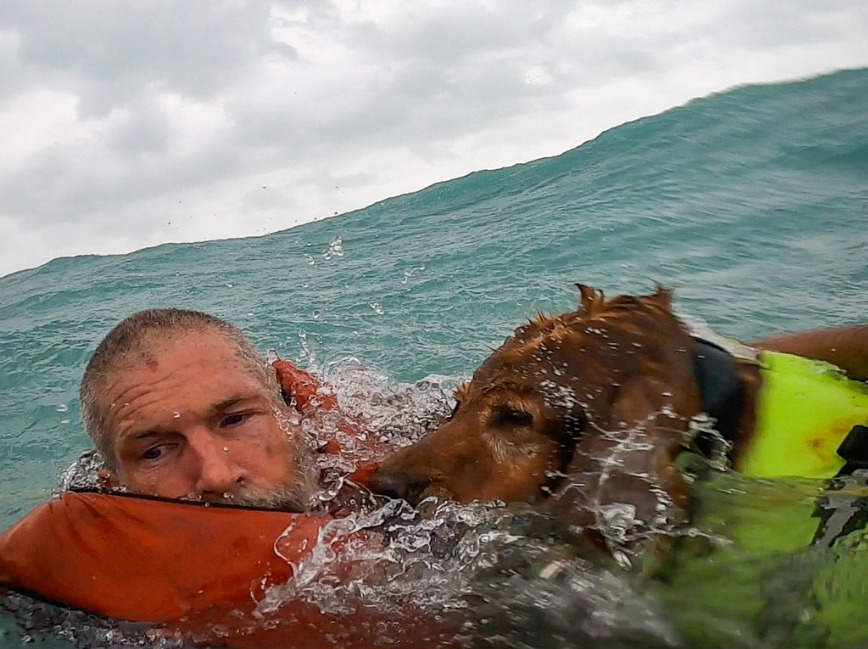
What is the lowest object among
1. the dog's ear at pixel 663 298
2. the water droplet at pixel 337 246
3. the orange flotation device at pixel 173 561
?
the orange flotation device at pixel 173 561

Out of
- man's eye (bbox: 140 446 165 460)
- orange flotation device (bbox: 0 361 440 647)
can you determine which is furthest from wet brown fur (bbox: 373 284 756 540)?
man's eye (bbox: 140 446 165 460)

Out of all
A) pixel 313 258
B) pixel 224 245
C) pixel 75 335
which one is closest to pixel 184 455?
pixel 75 335

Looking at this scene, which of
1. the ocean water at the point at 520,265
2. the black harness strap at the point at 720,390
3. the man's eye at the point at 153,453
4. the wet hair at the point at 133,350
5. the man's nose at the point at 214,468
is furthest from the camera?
the ocean water at the point at 520,265

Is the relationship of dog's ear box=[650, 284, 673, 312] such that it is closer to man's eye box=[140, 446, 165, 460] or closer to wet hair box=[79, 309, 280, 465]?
wet hair box=[79, 309, 280, 465]

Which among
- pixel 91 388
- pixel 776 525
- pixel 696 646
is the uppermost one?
pixel 91 388

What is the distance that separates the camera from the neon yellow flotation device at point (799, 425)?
2436mm

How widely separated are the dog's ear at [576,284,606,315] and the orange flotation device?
1133mm

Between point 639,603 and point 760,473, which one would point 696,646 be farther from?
point 760,473

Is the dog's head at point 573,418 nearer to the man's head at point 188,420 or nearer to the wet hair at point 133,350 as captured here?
the man's head at point 188,420


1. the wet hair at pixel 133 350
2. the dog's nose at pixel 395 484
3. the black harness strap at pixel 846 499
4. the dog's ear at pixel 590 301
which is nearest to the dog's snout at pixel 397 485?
the dog's nose at pixel 395 484

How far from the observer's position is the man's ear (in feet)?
11.7

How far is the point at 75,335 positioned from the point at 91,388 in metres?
7.60

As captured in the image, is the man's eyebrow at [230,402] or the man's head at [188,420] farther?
the man's eyebrow at [230,402]

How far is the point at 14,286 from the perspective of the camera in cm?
1708
